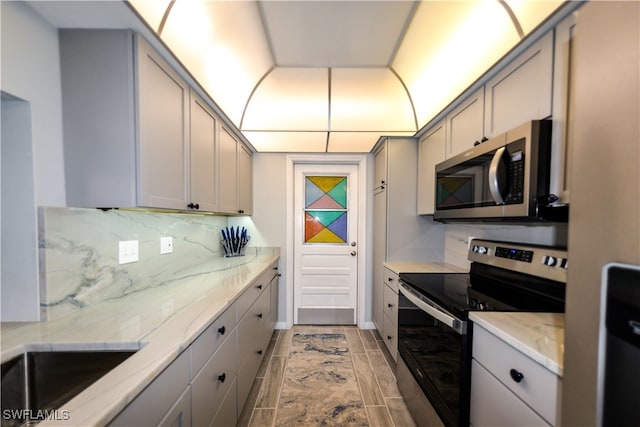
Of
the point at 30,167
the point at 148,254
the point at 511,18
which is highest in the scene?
the point at 511,18

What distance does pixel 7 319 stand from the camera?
3.13 feet

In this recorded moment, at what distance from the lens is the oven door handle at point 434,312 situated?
1.09 m

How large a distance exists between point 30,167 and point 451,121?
2.40 meters

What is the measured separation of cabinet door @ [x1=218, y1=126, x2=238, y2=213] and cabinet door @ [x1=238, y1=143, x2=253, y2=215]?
4.5 inches

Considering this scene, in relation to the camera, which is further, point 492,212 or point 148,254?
point 148,254

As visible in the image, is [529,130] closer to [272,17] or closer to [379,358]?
[272,17]

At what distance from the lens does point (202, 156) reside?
163cm

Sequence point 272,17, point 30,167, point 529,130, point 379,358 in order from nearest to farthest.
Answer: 1. point 30,167
2. point 529,130
3. point 272,17
4. point 379,358

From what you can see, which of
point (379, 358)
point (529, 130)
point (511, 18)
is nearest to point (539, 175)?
point (529, 130)

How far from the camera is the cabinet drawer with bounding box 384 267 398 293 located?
208cm

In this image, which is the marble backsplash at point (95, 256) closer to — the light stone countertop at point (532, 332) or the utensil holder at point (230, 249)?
the utensil holder at point (230, 249)

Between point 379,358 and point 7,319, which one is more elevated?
point 7,319

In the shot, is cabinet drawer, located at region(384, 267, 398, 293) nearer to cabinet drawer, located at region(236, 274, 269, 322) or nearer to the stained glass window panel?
the stained glass window panel

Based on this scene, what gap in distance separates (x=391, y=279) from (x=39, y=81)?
2491 mm
